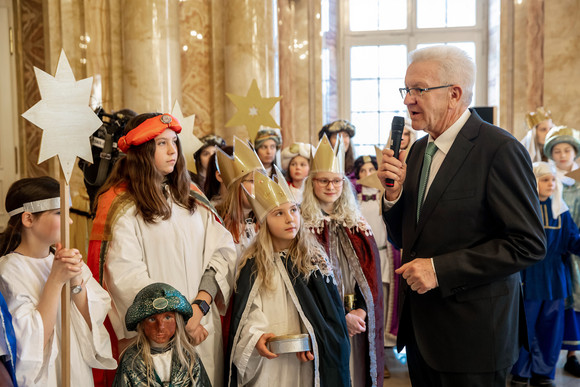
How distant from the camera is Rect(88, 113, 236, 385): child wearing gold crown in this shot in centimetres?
295

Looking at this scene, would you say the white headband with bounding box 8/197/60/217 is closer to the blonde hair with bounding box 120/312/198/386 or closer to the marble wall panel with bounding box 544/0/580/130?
→ the blonde hair with bounding box 120/312/198/386

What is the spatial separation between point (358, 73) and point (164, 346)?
26.8 ft

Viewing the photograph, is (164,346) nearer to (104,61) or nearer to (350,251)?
(350,251)

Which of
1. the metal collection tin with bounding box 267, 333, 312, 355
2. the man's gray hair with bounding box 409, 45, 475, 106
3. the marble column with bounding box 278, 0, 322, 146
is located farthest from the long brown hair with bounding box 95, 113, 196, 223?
the marble column with bounding box 278, 0, 322, 146

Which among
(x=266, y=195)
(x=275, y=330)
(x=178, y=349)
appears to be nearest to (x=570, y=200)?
→ (x=266, y=195)

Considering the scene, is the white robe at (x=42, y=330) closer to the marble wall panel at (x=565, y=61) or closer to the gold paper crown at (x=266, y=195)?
the gold paper crown at (x=266, y=195)

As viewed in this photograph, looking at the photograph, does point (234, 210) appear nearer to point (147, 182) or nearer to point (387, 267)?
point (147, 182)

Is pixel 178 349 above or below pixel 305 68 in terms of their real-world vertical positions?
below

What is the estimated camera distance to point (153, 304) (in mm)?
2670

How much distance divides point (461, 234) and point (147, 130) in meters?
1.58

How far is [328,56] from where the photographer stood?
9844mm

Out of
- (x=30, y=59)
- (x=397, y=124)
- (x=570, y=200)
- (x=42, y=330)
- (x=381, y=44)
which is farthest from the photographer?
(x=381, y=44)

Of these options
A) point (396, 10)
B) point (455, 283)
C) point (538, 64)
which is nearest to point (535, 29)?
point (538, 64)

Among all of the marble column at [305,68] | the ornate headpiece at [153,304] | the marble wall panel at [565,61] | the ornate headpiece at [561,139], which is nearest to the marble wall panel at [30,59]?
the marble column at [305,68]
